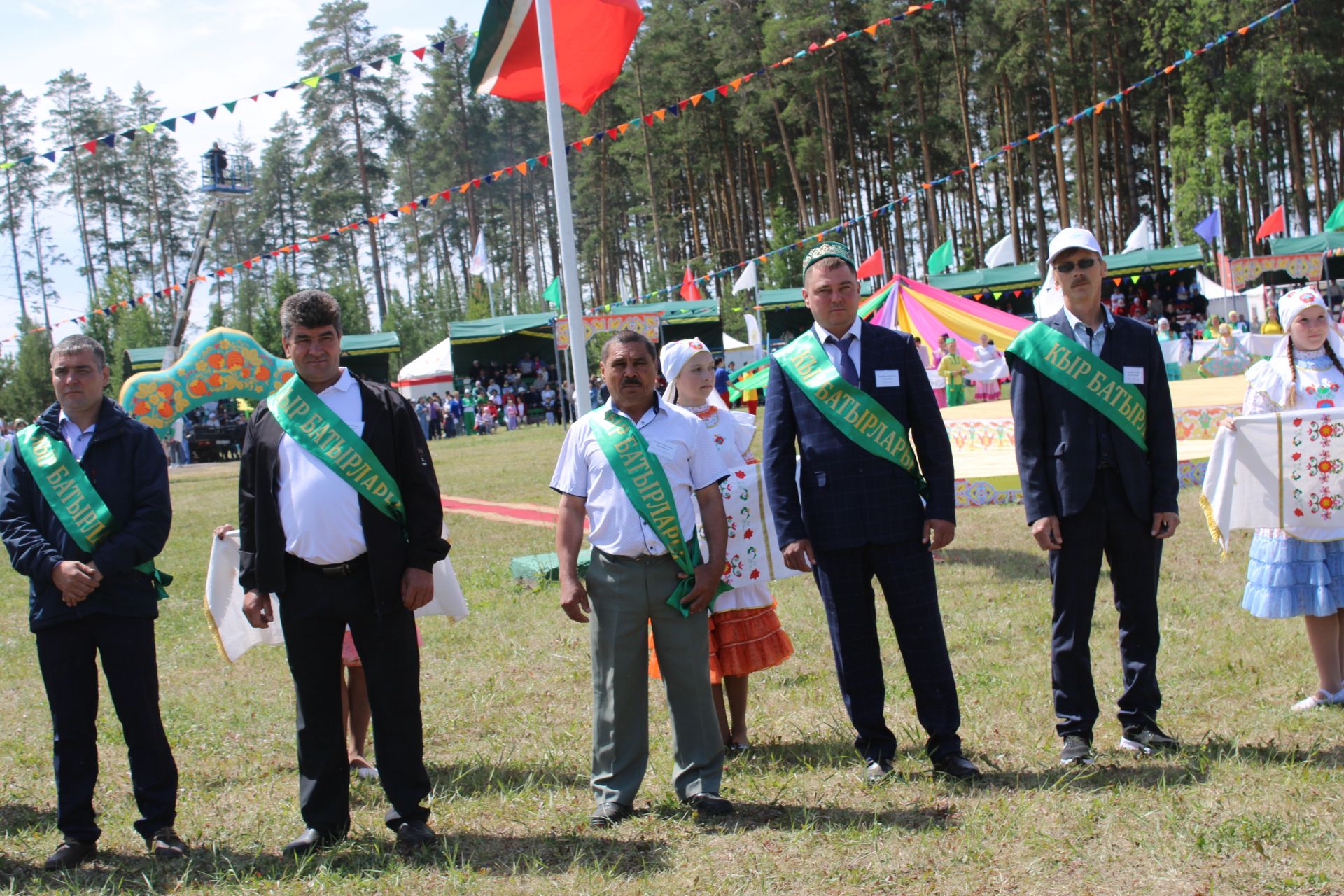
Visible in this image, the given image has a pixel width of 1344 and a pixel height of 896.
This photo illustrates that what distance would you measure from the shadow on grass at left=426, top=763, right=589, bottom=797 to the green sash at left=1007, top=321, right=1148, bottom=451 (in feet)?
7.65

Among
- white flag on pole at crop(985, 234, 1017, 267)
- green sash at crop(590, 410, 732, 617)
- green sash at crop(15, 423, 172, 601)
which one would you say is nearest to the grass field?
green sash at crop(590, 410, 732, 617)

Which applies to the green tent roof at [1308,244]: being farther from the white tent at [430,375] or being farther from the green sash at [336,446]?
the green sash at [336,446]

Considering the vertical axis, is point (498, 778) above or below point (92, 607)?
below

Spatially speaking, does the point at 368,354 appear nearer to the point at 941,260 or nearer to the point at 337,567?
the point at 941,260

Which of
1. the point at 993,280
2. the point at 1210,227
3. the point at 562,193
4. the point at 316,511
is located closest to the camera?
the point at 316,511

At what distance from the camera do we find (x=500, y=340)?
39625 mm

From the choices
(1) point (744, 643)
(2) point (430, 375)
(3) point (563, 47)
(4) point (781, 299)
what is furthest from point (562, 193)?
(4) point (781, 299)

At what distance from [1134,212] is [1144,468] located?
1636 inches

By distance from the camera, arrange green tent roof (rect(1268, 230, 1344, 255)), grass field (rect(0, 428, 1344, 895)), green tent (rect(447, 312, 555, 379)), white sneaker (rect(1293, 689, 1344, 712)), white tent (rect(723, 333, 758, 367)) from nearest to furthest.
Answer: grass field (rect(0, 428, 1344, 895))
white sneaker (rect(1293, 689, 1344, 712))
green tent roof (rect(1268, 230, 1344, 255))
white tent (rect(723, 333, 758, 367))
green tent (rect(447, 312, 555, 379))

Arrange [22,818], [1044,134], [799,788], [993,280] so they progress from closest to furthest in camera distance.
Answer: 1. [799,788]
2. [22,818]
3. [1044,134]
4. [993,280]

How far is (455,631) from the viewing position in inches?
286

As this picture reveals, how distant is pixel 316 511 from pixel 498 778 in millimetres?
1500

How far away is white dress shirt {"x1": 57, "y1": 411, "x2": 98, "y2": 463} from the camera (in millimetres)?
3953

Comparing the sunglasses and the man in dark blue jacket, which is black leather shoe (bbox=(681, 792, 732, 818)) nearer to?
the man in dark blue jacket
